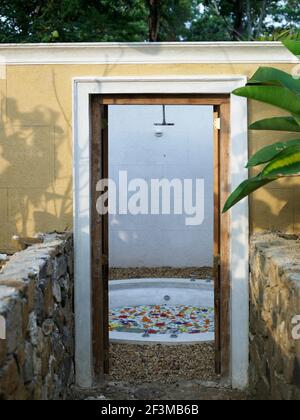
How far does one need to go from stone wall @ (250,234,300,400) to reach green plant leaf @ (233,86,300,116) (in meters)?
0.77

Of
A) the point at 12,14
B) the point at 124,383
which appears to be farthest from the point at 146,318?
the point at 12,14

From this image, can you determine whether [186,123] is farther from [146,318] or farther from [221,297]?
[221,297]

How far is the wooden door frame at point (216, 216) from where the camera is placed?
3.81 metres

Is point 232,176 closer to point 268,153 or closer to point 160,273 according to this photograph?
point 268,153

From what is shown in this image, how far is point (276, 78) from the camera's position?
9.78 feet

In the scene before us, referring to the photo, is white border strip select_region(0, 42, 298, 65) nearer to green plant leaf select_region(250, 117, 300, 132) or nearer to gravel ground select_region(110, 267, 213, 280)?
green plant leaf select_region(250, 117, 300, 132)

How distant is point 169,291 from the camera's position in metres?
7.43

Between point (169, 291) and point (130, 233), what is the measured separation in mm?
1739

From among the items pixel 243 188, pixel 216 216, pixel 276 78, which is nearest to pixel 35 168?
pixel 216 216

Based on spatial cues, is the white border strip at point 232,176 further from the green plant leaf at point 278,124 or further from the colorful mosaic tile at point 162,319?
the colorful mosaic tile at point 162,319

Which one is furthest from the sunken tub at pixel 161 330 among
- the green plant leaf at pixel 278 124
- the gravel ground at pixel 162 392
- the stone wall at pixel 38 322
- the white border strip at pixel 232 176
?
the green plant leaf at pixel 278 124

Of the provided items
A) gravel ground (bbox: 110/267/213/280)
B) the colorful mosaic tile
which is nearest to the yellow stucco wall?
the colorful mosaic tile

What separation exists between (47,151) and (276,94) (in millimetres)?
1585

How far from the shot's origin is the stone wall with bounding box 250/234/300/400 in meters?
2.36
